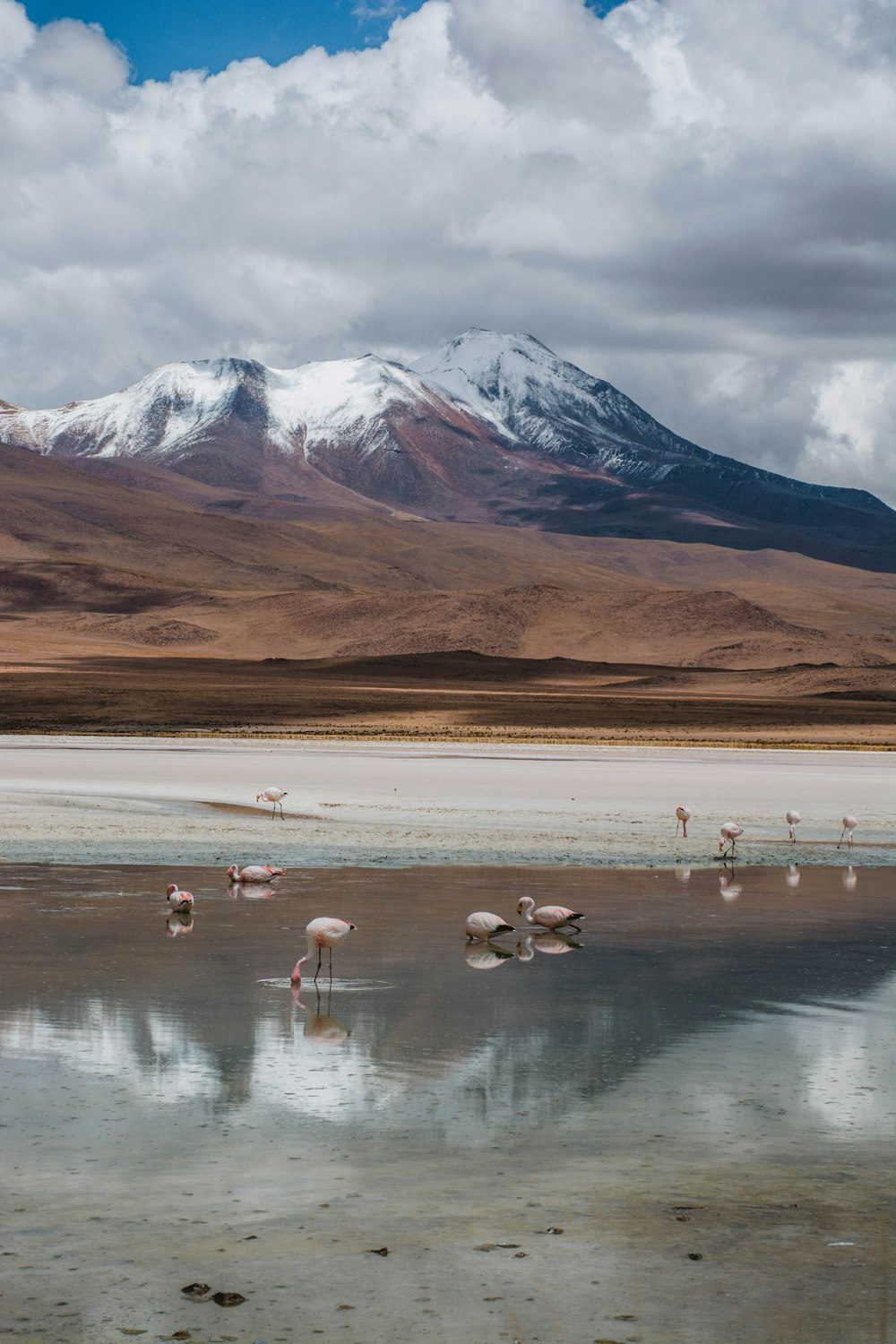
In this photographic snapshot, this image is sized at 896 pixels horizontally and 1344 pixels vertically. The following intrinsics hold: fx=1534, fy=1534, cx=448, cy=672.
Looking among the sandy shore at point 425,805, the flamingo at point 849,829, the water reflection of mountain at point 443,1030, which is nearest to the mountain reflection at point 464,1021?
the water reflection of mountain at point 443,1030

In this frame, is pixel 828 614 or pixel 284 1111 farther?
pixel 828 614

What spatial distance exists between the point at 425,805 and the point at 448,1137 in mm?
18946

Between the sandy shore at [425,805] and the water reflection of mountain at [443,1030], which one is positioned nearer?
the water reflection of mountain at [443,1030]

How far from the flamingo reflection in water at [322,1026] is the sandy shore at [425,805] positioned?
787 cm

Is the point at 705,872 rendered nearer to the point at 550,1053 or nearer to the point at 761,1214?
the point at 550,1053

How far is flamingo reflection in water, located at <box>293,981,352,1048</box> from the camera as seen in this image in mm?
8625

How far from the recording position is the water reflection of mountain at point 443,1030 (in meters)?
7.37

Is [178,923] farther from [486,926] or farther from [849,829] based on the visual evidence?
[849,829]

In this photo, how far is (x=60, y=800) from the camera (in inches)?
966

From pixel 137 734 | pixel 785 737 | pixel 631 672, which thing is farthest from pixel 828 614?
pixel 137 734

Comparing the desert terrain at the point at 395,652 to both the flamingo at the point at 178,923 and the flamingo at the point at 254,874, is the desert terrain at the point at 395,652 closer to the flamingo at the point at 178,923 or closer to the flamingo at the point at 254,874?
the flamingo at the point at 254,874

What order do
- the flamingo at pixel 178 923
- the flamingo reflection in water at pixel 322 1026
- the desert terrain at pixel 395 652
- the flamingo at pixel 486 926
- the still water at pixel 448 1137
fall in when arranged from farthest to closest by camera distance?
the desert terrain at pixel 395 652
the flamingo at pixel 178 923
the flamingo at pixel 486 926
the flamingo reflection in water at pixel 322 1026
the still water at pixel 448 1137

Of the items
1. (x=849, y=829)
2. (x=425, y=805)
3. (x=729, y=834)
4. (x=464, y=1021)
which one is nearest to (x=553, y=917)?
(x=464, y=1021)

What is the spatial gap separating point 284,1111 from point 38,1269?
80.2 inches
